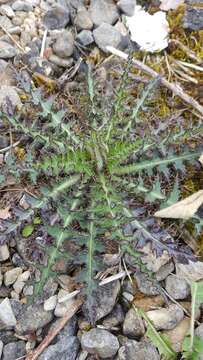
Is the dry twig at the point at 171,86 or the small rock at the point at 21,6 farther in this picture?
the small rock at the point at 21,6

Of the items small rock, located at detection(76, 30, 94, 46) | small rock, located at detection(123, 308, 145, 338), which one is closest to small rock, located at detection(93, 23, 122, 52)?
small rock, located at detection(76, 30, 94, 46)

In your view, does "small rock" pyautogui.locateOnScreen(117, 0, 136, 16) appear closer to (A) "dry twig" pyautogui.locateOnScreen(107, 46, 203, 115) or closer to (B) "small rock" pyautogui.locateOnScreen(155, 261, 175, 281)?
(A) "dry twig" pyautogui.locateOnScreen(107, 46, 203, 115)

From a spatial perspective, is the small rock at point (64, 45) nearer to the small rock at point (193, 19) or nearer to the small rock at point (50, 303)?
the small rock at point (193, 19)

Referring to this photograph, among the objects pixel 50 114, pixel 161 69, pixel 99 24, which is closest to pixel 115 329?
pixel 50 114

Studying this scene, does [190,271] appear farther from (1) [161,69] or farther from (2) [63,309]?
(1) [161,69]

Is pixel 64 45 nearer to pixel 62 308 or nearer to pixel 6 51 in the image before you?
pixel 6 51

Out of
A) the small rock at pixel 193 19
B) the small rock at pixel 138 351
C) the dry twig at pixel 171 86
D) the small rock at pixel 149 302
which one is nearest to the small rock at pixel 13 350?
the small rock at pixel 138 351
